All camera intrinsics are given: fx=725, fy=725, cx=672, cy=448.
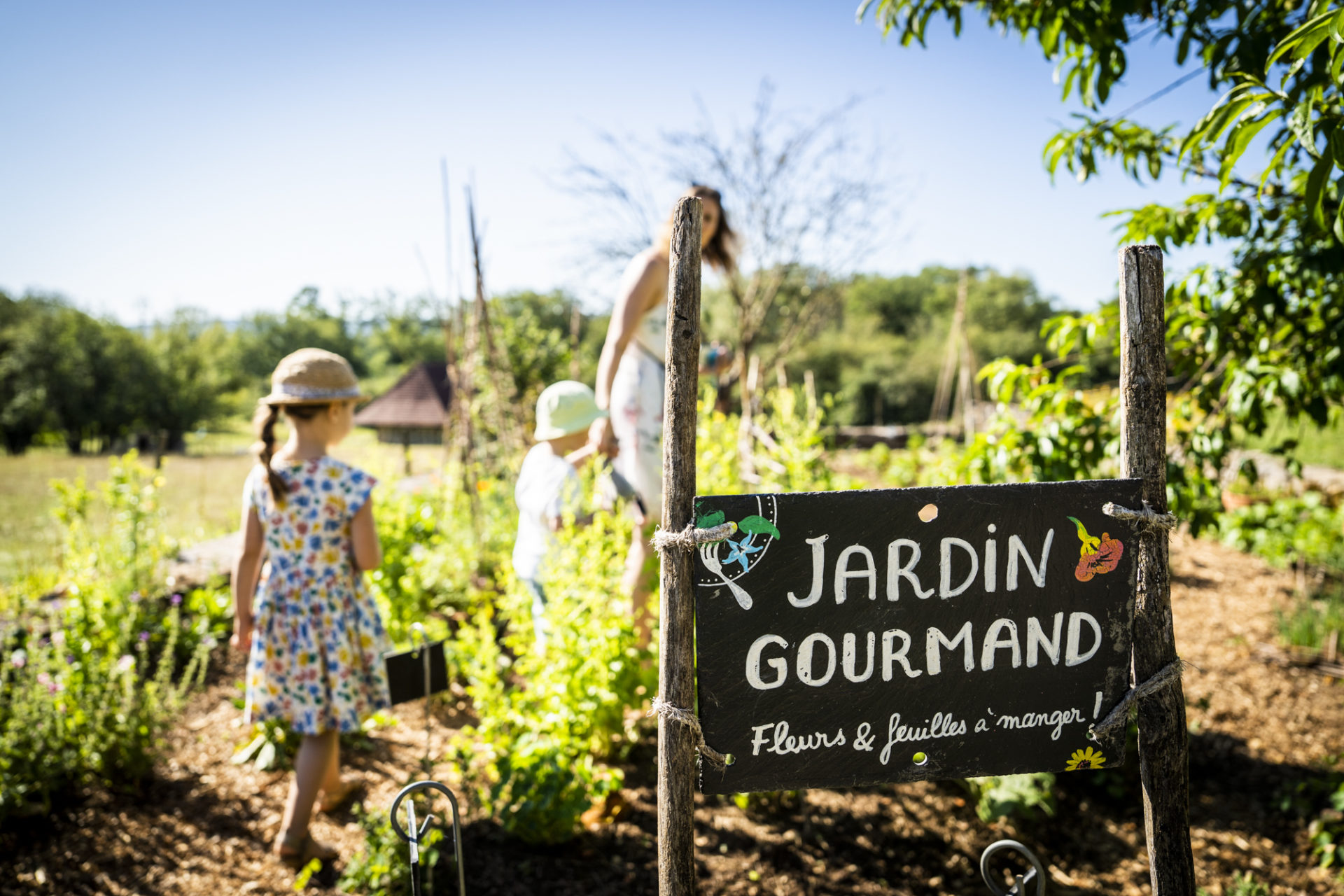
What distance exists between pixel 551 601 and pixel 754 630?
1171 mm

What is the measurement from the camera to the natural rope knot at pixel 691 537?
45.1 inches

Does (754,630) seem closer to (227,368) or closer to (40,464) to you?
(40,464)

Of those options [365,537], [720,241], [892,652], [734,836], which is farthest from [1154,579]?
[720,241]

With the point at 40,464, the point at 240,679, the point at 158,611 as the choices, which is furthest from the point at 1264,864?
the point at 40,464

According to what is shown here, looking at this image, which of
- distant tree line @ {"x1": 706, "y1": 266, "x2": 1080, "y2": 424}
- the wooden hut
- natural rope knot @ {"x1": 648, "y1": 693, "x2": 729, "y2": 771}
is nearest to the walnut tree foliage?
natural rope knot @ {"x1": 648, "y1": 693, "x2": 729, "y2": 771}

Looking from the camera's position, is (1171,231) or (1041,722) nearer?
(1041,722)

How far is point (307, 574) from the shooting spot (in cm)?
214

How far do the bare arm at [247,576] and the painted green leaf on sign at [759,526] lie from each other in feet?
5.35

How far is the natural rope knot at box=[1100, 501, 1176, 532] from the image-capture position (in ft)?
4.06

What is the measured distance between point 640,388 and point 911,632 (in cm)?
170

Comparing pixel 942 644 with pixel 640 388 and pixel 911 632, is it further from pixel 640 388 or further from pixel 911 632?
pixel 640 388

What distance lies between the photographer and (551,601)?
2232mm

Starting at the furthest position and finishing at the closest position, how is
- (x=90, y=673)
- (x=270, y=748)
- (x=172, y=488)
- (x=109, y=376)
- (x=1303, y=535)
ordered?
1. (x=109, y=376)
2. (x=172, y=488)
3. (x=1303, y=535)
4. (x=270, y=748)
5. (x=90, y=673)

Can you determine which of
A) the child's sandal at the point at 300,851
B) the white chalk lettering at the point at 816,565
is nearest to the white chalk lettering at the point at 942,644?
the white chalk lettering at the point at 816,565
